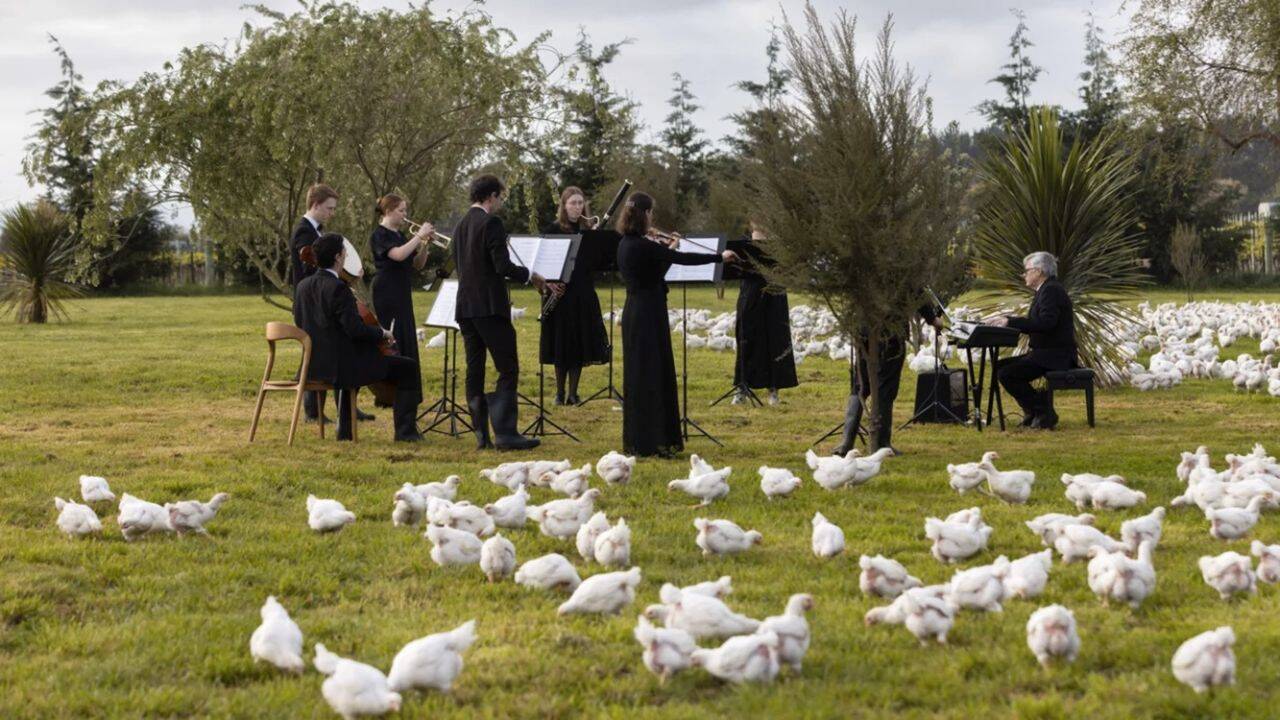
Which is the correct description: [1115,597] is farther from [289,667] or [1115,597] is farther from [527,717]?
[289,667]

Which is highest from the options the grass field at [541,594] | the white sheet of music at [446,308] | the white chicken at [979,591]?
the white sheet of music at [446,308]

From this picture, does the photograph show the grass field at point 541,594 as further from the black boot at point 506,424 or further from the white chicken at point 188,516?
the black boot at point 506,424

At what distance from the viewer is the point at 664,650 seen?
15.8 feet

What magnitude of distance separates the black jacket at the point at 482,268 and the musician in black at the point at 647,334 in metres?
1.02

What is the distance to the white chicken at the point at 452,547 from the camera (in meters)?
6.70

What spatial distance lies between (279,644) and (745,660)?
5.93 feet

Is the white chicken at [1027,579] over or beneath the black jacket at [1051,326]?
beneath

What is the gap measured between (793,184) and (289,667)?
619 cm

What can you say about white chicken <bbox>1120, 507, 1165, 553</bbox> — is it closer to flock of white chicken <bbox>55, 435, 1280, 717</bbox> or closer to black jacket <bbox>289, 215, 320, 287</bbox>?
flock of white chicken <bbox>55, 435, 1280, 717</bbox>

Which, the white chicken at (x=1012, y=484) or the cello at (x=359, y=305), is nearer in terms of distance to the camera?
the white chicken at (x=1012, y=484)

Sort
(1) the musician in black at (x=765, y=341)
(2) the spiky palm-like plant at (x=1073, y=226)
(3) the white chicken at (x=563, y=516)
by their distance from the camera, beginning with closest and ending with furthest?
1. (3) the white chicken at (x=563, y=516)
2. (1) the musician in black at (x=765, y=341)
3. (2) the spiky palm-like plant at (x=1073, y=226)

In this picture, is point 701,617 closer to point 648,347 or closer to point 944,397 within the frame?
point 648,347

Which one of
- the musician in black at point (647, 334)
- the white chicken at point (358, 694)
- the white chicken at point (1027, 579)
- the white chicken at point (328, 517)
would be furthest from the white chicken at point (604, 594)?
the musician in black at point (647, 334)

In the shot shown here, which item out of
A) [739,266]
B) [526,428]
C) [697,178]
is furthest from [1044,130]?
[697,178]
